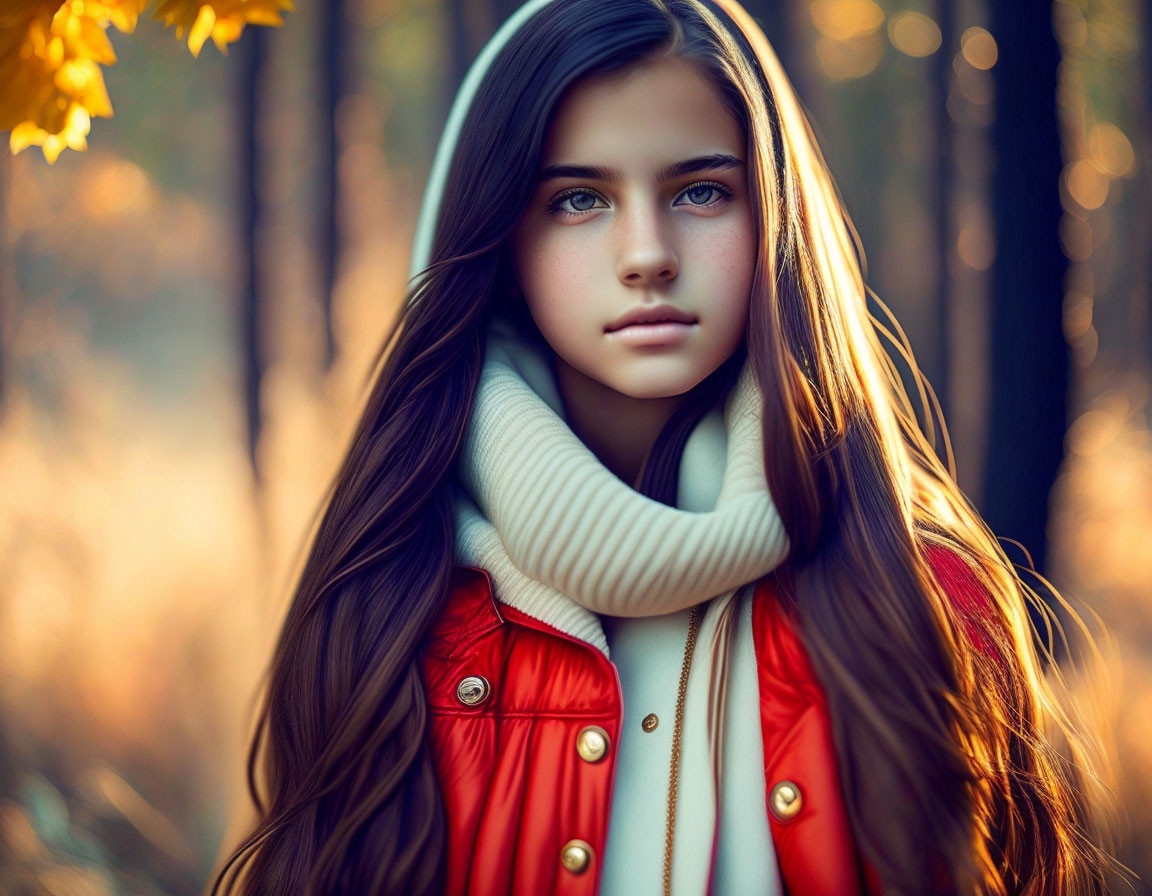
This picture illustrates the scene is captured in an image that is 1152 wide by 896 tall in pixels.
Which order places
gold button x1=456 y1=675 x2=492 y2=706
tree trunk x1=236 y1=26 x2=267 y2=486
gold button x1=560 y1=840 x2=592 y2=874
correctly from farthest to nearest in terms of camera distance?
tree trunk x1=236 y1=26 x2=267 y2=486 < gold button x1=456 y1=675 x2=492 y2=706 < gold button x1=560 y1=840 x2=592 y2=874

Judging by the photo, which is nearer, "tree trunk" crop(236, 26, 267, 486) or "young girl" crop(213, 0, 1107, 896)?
"young girl" crop(213, 0, 1107, 896)

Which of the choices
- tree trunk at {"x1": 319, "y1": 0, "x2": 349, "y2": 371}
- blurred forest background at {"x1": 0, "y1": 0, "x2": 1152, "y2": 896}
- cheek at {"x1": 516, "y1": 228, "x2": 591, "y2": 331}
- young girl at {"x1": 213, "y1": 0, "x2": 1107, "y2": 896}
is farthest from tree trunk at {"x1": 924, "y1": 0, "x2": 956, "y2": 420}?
cheek at {"x1": 516, "y1": 228, "x2": 591, "y2": 331}

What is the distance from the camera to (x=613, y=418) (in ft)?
5.04

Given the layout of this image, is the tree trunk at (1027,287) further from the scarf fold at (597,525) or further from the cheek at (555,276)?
the cheek at (555,276)

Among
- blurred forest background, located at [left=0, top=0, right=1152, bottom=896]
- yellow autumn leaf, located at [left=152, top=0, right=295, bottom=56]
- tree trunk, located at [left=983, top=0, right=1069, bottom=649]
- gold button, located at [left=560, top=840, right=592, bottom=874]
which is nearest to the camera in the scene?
gold button, located at [left=560, top=840, right=592, bottom=874]

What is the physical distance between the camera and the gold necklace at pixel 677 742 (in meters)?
1.21

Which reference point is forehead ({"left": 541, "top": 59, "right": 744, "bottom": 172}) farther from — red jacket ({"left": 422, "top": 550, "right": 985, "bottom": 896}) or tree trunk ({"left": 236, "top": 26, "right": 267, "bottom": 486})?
tree trunk ({"left": 236, "top": 26, "right": 267, "bottom": 486})

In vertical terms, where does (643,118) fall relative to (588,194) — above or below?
above

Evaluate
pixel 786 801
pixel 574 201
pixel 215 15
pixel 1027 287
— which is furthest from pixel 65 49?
pixel 1027 287

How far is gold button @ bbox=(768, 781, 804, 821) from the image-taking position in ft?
3.92

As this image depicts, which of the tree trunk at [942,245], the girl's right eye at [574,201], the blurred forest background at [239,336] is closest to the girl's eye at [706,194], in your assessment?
the girl's right eye at [574,201]

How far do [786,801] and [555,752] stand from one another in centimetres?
32

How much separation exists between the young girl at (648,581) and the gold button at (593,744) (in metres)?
0.01

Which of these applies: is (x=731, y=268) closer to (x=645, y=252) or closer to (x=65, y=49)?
(x=645, y=252)
